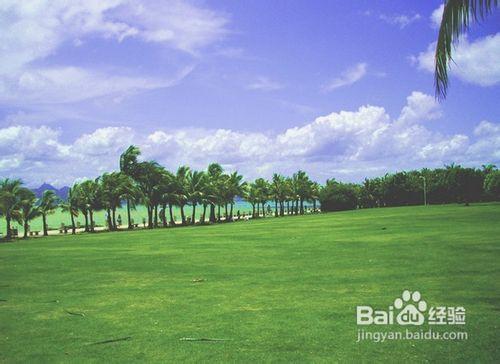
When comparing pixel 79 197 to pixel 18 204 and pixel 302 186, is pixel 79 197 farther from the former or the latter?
pixel 302 186

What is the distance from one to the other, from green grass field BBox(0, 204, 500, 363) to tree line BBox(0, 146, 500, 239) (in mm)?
37584

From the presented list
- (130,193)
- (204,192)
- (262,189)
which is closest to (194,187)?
(204,192)

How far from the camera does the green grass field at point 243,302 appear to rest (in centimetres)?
757

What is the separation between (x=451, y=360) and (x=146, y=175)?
5631cm

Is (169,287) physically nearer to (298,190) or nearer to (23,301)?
(23,301)

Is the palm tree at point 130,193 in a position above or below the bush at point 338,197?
above

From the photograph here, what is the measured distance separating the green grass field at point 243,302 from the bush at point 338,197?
273 ft

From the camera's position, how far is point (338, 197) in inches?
4035

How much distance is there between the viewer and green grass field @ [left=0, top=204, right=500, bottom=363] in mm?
7570

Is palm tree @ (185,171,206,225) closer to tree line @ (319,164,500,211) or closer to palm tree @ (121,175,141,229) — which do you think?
palm tree @ (121,175,141,229)

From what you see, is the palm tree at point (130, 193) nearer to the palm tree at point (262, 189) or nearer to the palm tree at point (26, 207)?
the palm tree at point (26, 207)

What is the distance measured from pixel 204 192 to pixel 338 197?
1699 inches

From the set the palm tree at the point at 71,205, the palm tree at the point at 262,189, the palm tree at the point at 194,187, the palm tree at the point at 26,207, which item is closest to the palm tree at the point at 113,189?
the palm tree at the point at 71,205

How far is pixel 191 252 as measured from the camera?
73.6ft
